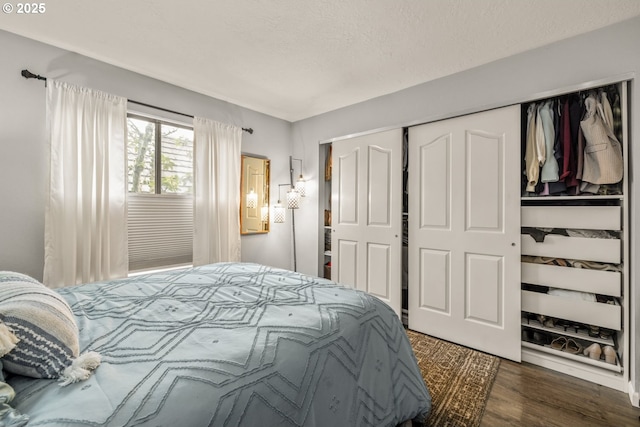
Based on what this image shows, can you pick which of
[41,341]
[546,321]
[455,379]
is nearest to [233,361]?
[41,341]

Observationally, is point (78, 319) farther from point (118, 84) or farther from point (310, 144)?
point (310, 144)

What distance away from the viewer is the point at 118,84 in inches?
103

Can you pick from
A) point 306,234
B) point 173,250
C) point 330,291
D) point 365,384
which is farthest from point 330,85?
point 365,384

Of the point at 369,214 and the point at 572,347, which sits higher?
the point at 369,214

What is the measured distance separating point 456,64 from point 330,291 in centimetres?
236

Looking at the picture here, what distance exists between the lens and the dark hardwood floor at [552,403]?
170 cm

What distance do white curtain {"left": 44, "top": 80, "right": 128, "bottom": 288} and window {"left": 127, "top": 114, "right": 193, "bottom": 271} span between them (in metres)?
0.22

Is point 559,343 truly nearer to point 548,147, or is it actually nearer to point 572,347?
point 572,347

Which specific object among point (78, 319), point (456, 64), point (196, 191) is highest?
point (456, 64)

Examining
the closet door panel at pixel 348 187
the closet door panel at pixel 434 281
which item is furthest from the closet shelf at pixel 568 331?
the closet door panel at pixel 348 187

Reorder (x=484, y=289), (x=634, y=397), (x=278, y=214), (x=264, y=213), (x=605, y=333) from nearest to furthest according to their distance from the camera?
(x=634, y=397), (x=605, y=333), (x=484, y=289), (x=278, y=214), (x=264, y=213)

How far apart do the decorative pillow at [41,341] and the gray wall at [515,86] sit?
120 inches

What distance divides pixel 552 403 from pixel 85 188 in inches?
151

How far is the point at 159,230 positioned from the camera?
2.98 m
